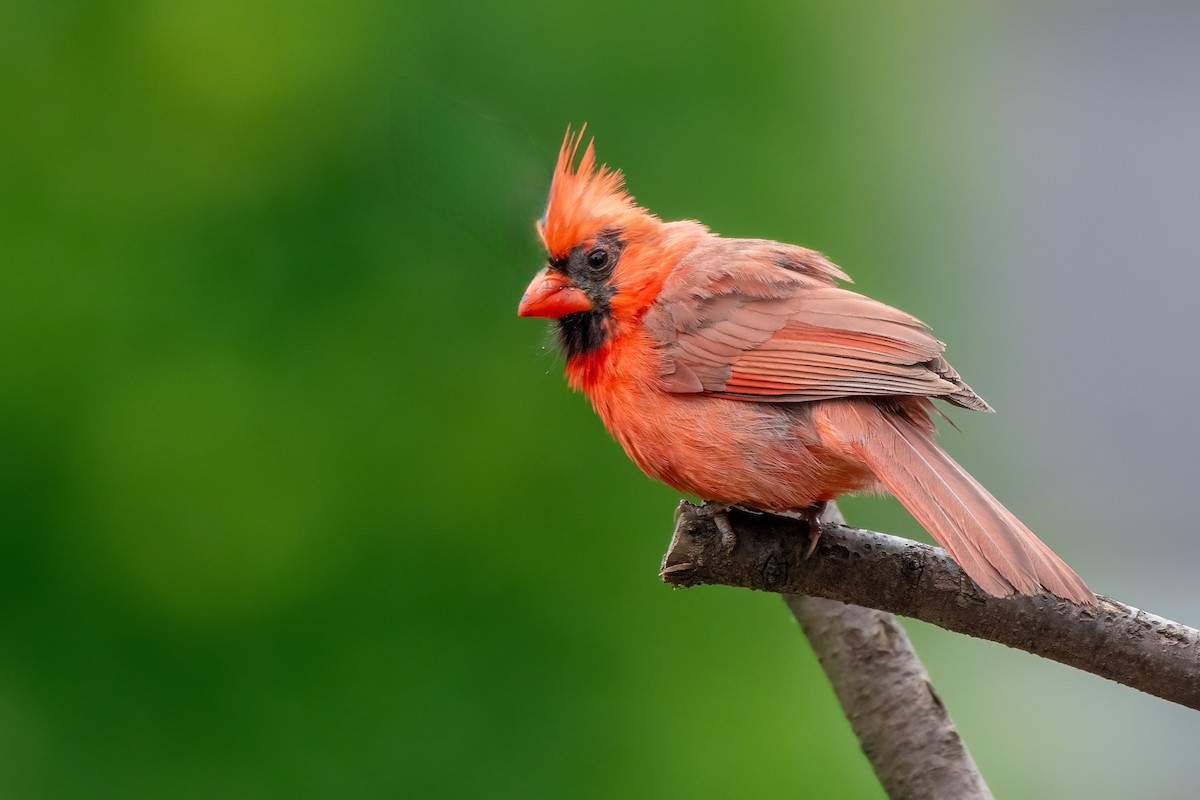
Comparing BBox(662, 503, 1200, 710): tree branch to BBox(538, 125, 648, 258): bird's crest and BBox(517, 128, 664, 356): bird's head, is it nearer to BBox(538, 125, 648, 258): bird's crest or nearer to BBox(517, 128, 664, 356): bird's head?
BBox(517, 128, 664, 356): bird's head

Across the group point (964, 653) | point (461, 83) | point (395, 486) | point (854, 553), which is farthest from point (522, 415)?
point (854, 553)

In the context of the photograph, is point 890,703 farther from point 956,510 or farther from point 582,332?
point 582,332

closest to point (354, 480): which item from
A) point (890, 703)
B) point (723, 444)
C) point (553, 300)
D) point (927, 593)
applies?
point (553, 300)

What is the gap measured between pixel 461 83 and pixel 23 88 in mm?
1341

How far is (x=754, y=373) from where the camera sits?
7.75 ft

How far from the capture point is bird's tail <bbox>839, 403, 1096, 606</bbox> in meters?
1.80

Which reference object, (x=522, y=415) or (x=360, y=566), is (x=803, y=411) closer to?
(x=522, y=415)

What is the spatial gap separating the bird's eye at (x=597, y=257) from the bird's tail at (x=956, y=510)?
754mm

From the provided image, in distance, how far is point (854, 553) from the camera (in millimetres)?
2092

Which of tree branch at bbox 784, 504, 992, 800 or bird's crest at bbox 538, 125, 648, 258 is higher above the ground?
bird's crest at bbox 538, 125, 648, 258

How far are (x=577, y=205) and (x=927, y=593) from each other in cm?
125

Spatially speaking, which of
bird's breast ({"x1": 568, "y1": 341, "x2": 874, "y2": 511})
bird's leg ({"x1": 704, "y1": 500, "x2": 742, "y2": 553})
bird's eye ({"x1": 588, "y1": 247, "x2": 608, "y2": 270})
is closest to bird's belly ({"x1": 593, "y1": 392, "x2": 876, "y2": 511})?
bird's breast ({"x1": 568, "y1": 341, "x2": 874, "y2": 511})

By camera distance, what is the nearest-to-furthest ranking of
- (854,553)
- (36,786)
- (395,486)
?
(854,553) → (36,786) → (395,486)

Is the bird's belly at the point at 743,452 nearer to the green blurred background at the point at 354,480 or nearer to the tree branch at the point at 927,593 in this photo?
the tree branch at the point at 927,593
